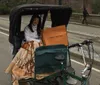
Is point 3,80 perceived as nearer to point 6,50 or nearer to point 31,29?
point 31,29

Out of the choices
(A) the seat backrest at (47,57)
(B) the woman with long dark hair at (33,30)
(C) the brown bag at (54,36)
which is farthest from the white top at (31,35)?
(A) the seat backrest at (47,57)

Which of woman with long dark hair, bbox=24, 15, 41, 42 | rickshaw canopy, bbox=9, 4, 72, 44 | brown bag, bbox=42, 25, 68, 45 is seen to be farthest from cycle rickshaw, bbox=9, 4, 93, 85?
brown bag, bbox=42, 25, 68, 45

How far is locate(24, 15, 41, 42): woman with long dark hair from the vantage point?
24.2 ft

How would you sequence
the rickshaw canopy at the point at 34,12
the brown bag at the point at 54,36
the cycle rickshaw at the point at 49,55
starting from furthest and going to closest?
the brown bag at the point at 54,36 < the rickshaw canopy at the point at 34,12 < the cycle rickshaw at the point at 49,55

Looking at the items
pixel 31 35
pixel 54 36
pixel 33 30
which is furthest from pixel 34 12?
pixel 54 36

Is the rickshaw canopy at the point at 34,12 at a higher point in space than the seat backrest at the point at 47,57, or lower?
higher

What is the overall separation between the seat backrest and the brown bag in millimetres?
830

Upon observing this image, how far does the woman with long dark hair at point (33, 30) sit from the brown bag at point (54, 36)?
0.48ft

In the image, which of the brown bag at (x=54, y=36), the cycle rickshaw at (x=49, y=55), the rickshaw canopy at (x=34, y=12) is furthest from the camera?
the brown bag at (x=54, y=36)

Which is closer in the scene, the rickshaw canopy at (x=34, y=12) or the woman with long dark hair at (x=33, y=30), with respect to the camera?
the rickshaw canopy at (x=34, y=12)

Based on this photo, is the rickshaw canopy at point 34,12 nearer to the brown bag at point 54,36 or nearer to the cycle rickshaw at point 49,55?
the cycle rickshaw at point 49,55

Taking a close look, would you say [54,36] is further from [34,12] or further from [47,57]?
[47,57]

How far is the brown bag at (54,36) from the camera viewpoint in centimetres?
733

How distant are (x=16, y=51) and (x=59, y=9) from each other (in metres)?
1.22
